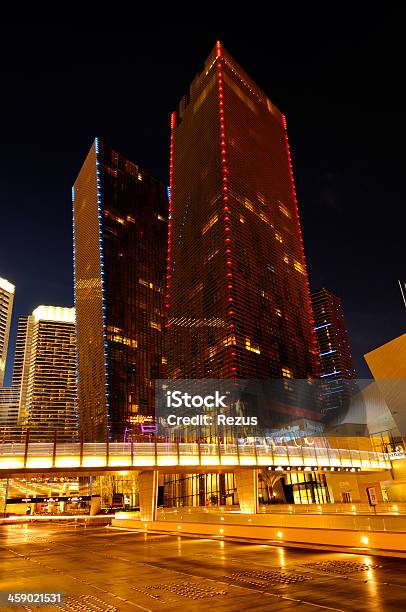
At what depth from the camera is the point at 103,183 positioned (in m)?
196

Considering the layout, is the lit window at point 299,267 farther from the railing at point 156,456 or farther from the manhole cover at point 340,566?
the manhole cover at point 340,566

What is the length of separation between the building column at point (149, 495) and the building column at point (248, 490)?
11374 mm

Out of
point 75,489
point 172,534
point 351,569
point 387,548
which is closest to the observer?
point 351,569

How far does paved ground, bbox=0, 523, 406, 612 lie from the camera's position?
12.9 metres

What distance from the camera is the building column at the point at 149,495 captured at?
50.4 meters

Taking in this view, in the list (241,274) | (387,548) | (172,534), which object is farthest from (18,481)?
(387,548)

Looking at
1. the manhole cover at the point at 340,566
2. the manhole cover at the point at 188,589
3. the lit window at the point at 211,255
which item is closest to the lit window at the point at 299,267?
the lit window at the point at 211,255

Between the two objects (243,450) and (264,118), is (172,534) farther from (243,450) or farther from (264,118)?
(264,118)

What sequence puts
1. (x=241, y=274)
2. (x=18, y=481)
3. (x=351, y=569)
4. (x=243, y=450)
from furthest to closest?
(x=18, y=481) → (x=241, y=274) → (x=243, y=450) → (x=351, y=569)

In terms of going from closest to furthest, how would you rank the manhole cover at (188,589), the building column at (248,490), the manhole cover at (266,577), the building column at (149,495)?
the manhole cover at (188,589) → the manhole cover at (266,577) → the building column at (149,495) → the building column at (248,490)

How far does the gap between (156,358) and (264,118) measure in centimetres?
11546

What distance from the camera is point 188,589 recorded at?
1551 cm

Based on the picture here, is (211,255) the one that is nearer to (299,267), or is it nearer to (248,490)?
(299,267)

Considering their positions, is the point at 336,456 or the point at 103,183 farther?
the point at 103,183
